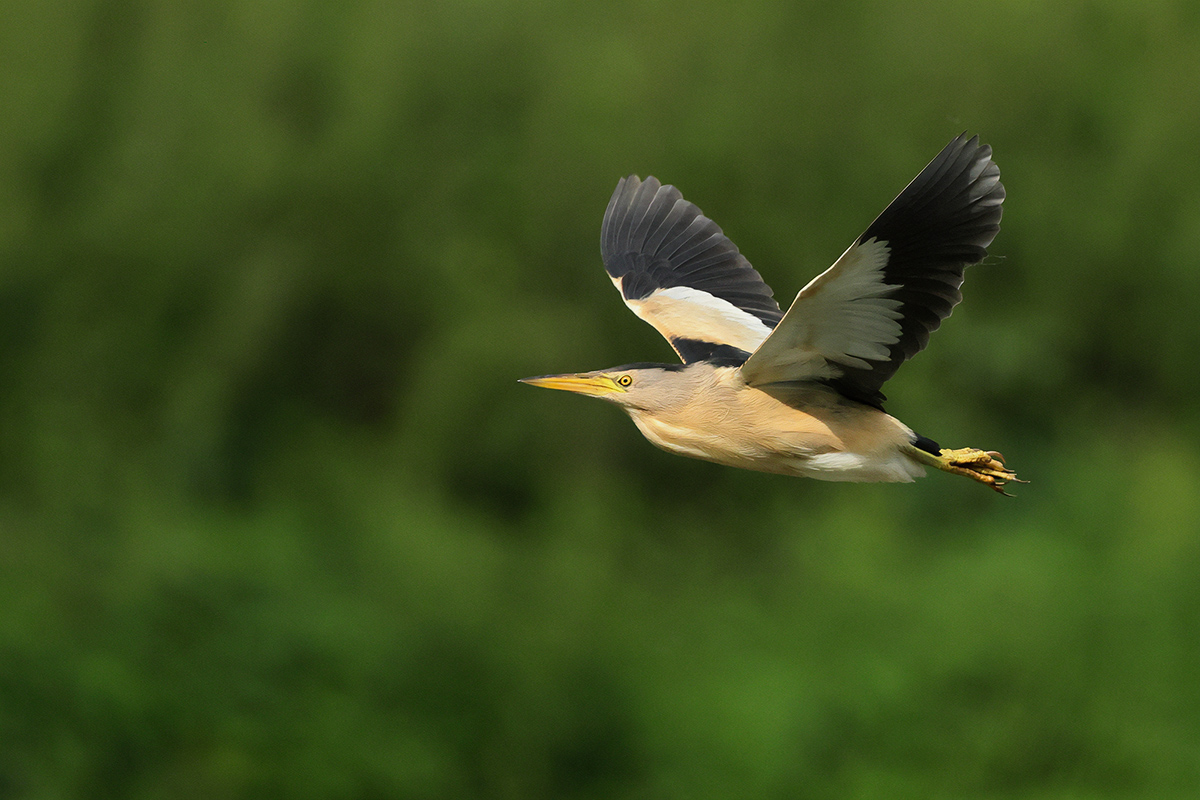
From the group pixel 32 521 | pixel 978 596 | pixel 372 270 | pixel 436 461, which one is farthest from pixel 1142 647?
pixel 32 521

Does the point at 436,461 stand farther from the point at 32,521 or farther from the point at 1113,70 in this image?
the point at 1113,70

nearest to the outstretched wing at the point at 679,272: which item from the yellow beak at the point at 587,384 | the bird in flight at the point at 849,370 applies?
the bird in flight at the point at 849,370

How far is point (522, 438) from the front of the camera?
1513 cm

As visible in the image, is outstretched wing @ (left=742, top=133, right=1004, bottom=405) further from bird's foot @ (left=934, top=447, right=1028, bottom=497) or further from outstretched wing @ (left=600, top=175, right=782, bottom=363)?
outstretched wing @ (left=600, top=175, right=782, bottom=363)

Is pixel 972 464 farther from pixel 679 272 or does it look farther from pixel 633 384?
pixel 679 272

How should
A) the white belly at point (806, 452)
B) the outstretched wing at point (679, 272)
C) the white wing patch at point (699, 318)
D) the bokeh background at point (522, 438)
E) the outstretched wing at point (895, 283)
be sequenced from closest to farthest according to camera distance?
the outstretched wing at point (895, 283), the white belly at point (806, 452), the white wing patch at point (699, 318), the outstretched wing at point (679, 272), the bokeh background at point (522, 438)

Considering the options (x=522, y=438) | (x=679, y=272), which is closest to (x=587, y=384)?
(x=679, y=272)

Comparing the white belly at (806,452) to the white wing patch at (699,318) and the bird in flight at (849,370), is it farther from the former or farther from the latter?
the white wing patch at (699,318)

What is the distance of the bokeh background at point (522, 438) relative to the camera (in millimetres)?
14664

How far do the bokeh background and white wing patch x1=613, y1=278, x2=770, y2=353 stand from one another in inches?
365

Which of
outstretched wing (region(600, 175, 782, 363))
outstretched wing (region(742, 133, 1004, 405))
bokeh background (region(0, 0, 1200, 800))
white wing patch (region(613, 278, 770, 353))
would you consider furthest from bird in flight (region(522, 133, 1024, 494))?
bokeh background (region(0, 0, 1200, 800))

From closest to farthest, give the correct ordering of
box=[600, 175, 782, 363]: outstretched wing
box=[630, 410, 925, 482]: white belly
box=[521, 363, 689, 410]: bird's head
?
box=[630, 410, 925, 482]: white belly
box=[521, 363, 689, 410]: bird's head
box=[600, 175, 782, 363]: outstretched wing

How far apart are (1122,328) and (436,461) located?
7.68 metres

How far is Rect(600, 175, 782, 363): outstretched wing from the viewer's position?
15.0 feet
